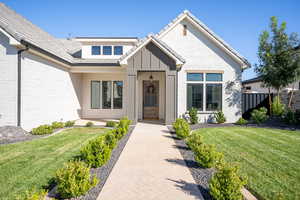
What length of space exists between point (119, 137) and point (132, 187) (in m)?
3.45

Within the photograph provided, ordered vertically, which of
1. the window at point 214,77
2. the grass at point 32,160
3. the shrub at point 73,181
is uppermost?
the window at point 214,77

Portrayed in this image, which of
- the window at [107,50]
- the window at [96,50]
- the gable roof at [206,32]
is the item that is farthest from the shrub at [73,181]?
the window at [96,50]

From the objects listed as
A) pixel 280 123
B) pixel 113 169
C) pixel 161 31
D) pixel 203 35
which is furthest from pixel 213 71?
pixel 113 169

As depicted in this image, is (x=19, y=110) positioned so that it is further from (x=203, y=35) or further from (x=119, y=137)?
(x=203, y=35)

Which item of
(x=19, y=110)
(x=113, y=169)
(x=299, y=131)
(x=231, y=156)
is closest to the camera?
(x=113, y=169)

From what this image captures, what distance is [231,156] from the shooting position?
520 centimetres

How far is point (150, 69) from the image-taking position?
32.1 ft

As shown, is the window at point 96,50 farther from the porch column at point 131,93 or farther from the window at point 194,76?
the window at point 194,76

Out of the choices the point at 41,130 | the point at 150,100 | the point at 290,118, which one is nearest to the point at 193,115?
the point at 150,100

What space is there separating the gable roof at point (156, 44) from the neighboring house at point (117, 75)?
0.05m

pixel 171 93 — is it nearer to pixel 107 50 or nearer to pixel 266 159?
pixel 266 159

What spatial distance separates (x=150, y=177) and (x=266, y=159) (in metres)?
3.61

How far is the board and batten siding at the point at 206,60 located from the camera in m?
11.1

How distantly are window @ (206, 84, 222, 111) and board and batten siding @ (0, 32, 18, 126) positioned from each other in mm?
10428
